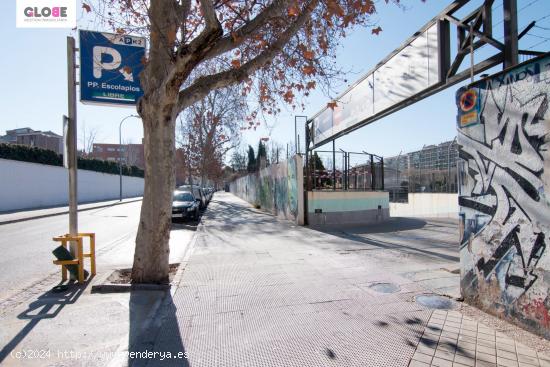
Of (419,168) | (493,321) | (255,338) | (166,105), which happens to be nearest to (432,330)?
(493,321)

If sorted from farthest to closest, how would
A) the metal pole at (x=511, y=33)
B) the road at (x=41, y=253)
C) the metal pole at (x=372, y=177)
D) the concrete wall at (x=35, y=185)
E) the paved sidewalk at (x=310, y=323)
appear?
the concrete wall at (x=35, y=185), the metal pole at (x=372, y=177), the road at (x=41, y=253), the metal pole at (x=511, y=33), the paved sidewalk at (x=310, y=323)

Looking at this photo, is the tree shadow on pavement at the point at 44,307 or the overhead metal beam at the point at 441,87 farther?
the overhead metal beam at the point at 441,87


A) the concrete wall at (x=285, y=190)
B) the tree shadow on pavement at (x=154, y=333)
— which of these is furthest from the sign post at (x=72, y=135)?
the concrete wall at (x=285, y=190)

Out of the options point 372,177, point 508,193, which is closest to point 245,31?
point 508,193

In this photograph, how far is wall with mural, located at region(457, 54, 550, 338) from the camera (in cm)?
351

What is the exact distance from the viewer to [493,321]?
3975mm

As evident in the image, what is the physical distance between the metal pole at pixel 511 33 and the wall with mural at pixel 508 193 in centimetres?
122

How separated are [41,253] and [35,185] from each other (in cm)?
2002

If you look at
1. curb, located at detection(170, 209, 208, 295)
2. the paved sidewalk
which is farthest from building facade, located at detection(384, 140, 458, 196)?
curb, located at detection(170, 209, 208, 295)

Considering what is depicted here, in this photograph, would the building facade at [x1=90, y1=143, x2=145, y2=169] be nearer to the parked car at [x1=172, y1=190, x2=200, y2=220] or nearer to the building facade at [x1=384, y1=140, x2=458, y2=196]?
the parked car at [x1=172, y1=190, x2=200, y2=220]

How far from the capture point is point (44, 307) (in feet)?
15.1

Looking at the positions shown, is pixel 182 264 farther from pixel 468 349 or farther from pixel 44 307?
pixel 468 349

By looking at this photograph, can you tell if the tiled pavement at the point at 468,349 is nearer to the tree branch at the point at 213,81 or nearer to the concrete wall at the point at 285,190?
the tree branch at the point at 213,81

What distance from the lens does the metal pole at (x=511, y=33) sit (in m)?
5.01
